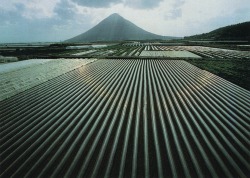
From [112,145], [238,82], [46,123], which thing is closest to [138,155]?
[112,145]

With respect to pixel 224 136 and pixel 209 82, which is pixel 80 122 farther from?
pixel 209 82

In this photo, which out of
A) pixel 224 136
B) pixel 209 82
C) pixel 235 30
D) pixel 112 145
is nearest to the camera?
pixel 112 145

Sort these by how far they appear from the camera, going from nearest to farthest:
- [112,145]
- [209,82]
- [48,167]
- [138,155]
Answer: [48,167] < [138,155] < [112,145] < [209,82]

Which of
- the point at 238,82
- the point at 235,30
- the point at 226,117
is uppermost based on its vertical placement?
the point at 226,117

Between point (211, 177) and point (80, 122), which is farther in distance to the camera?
point (80, 122)

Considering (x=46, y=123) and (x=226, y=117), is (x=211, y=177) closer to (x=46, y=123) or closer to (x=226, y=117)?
(x=226, y=117)

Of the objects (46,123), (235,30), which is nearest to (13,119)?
(46,123)

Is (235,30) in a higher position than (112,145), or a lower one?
lower
